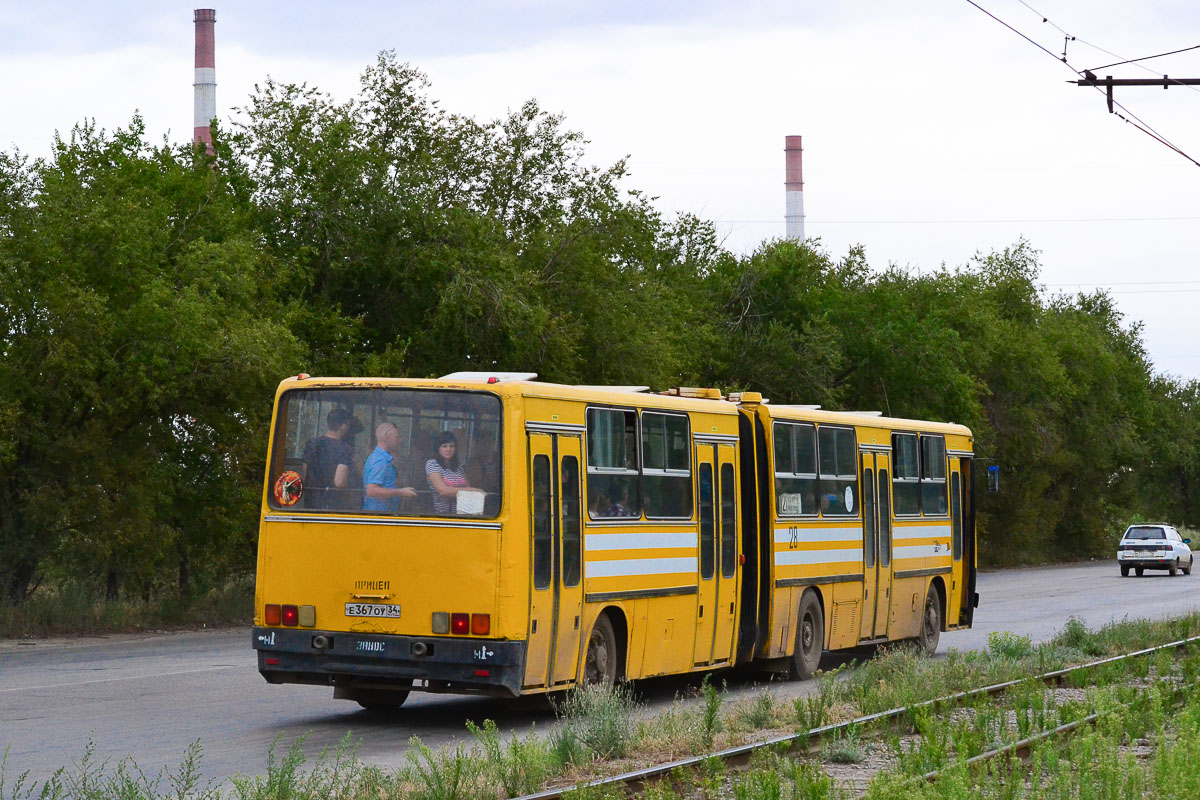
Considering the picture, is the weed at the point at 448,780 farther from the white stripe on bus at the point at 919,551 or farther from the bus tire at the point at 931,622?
the bus tire at the point at 931,622

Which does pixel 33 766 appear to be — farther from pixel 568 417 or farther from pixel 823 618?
pixel 823 618

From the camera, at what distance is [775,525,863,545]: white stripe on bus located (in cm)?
1775

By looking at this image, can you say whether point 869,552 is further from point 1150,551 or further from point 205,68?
point 205,68

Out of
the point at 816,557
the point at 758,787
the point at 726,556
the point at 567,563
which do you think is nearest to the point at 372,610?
the point at 567,563

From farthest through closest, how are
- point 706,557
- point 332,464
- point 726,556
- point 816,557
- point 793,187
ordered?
point 793,187, point 816,557, point 726,556, point 706,557, point 332,464

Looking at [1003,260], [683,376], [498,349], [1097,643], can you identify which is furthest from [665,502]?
[1003,260]

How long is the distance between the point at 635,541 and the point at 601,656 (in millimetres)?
1063

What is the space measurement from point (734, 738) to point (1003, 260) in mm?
60010

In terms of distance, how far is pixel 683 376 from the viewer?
44.6 meters

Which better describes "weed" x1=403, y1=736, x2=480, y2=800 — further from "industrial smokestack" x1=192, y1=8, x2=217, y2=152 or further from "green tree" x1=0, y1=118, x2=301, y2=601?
"industrial smokestack" x1=192, y1=8, x2=217, y2=152

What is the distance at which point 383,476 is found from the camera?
1360 cm

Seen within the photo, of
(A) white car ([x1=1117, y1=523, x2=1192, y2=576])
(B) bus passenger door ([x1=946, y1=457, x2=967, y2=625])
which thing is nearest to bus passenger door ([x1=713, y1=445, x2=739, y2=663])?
(B) bus passenger door ([x1=946, y1=457, x2=967, y2=625])

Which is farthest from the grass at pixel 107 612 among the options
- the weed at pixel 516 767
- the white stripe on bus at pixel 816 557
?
the weed at pixel 516 767

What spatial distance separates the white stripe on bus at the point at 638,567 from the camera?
1434 cm
